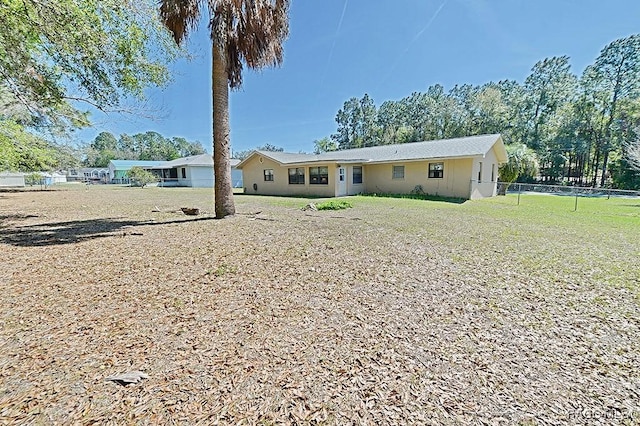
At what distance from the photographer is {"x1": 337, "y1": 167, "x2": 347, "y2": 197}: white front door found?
19.3 metres

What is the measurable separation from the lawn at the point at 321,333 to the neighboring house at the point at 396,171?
1126 centimetres

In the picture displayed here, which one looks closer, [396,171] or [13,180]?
[396,171]

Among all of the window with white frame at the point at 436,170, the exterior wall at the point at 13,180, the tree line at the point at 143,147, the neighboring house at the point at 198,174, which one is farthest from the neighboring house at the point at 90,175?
the window with white frame at the point at 436,170

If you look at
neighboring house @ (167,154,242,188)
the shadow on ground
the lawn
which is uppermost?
neighboring house @ (167,154,242,188)

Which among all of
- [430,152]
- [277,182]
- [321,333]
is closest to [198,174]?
[277,182]

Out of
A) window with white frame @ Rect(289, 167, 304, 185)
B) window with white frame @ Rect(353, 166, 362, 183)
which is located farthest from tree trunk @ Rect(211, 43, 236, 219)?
window with white frame @ Rect(353, 166, 362, 183)

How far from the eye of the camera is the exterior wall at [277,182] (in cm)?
1942

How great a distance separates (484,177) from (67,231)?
67.3 feet

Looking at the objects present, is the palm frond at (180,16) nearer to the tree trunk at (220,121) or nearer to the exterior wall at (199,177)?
the tree trunk at (220,121)

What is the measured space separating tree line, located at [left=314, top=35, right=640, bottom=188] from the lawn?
32.1m

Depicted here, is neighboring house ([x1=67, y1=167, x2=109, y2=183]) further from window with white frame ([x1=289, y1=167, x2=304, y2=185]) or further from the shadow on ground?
the shadow on ground

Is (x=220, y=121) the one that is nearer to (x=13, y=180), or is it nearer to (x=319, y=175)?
(x=319, y=175)

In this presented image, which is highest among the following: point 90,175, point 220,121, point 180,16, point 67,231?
point 180,16

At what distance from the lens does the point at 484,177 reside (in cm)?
1809
